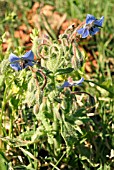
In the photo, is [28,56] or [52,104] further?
[52,104]

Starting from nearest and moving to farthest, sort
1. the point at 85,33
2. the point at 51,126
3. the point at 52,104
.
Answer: the point at 85,33 → the point at 52,104 → the point at 51,126

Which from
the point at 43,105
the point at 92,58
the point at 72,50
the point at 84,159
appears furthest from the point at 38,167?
the point at 92,58

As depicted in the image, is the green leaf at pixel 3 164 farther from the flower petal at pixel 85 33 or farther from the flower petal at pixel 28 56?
the flower petal at pixel 85 33

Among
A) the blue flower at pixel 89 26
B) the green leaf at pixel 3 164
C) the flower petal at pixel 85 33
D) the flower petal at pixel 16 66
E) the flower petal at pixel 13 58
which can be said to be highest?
the blue flower at pixel 89 26

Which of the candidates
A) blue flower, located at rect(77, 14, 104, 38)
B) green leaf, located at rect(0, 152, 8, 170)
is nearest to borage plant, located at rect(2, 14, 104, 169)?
blue flower, located at rect(77, 14, 104, 38)

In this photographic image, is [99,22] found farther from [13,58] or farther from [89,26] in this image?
[13,58]

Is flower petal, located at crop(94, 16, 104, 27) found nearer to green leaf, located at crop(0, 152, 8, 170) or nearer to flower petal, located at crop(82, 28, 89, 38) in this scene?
flower petal, located at crop(82, 28, 89, 38)

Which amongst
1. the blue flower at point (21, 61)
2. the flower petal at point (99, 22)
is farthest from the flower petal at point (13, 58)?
the flower petal at point (99, 22)

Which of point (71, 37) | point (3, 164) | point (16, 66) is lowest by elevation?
point (3, 164)

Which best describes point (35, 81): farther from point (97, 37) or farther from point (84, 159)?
point (97, 37)

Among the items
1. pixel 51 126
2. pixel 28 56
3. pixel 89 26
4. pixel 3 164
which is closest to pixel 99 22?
pixel 89 26
